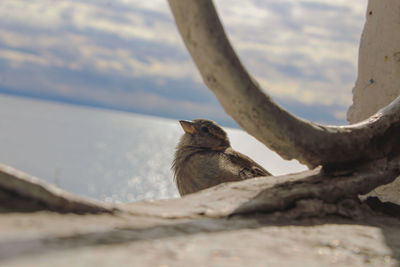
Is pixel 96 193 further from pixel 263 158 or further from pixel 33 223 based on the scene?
pixel 33 223

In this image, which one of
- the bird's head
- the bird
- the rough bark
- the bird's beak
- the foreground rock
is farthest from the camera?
the bird's beak

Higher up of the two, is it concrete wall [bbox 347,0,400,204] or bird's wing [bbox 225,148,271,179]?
concrete wall [bbox 347,0,400,204]

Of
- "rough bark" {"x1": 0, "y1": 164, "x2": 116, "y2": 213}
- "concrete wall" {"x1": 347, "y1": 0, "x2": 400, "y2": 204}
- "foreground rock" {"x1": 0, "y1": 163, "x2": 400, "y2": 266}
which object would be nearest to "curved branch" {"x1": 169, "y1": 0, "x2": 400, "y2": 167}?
"foreground rock" {"x1": 0, "y1": 163, "x2": 400, "y2": 266}

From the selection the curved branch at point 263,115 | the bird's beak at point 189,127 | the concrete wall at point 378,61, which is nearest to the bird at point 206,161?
the bird's beak at point 189,127

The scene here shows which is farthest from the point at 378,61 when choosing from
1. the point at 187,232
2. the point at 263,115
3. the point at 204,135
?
the point at 187,232

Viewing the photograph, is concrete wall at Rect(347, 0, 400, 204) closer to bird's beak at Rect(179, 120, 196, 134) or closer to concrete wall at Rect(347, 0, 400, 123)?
concrete wall at Rect(347, 0, 400, 123)

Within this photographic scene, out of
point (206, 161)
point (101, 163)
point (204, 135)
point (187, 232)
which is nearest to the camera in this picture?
point (187, 232)

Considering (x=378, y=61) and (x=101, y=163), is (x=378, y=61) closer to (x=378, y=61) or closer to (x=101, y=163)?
(x=378, y=61)
